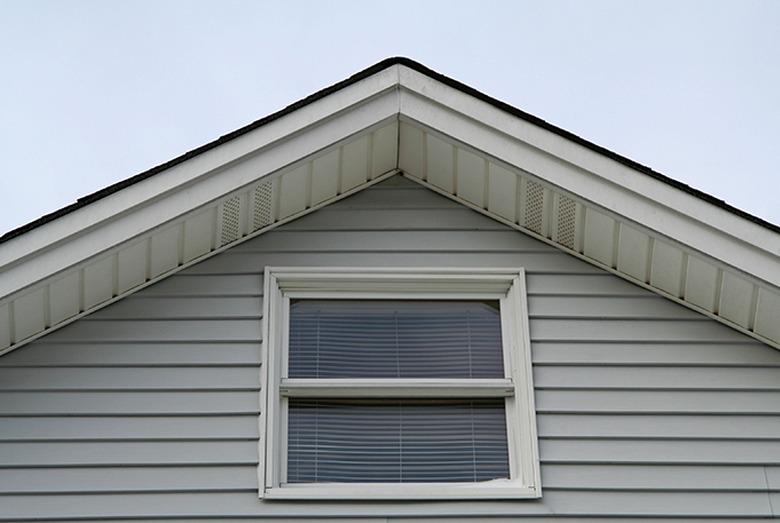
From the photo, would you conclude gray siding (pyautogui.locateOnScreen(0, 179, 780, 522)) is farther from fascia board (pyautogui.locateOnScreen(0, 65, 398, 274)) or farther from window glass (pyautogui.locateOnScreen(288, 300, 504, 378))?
fascia board (pyautogui.locateOnScreen(0, 65, 398, 274))

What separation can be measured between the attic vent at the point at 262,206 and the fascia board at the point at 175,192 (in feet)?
0.51

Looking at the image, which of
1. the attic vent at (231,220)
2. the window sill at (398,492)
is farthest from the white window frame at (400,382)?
the attic vent at (231,220)

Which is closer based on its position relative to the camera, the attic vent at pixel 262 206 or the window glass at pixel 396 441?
the window glass at pixel 396 441

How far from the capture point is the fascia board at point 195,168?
5566 millimetres

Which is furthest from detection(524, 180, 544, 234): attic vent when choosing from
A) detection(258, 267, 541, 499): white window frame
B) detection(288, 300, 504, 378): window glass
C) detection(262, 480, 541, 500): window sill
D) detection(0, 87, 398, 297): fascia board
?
detection(262, 480, 541, 500): window sill

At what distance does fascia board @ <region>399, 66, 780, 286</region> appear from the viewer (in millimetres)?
5660

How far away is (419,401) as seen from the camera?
5863 millimetres

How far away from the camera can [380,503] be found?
214 inches

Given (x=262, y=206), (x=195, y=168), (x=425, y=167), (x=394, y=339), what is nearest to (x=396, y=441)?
(x=394, y=339)

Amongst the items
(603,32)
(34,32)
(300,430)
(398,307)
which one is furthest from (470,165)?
(34,32)

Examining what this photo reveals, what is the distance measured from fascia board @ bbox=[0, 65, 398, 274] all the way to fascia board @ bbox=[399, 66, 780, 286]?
0.25 m

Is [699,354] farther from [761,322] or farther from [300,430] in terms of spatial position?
[300,430]

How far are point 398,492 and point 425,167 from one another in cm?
184

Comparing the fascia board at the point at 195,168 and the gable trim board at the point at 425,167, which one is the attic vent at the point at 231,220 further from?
the fascia board at the point at 195,168
